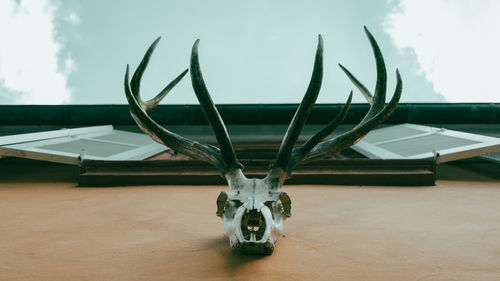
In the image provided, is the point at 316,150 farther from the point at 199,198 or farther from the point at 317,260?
the point at 199,198

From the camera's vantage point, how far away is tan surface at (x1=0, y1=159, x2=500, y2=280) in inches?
41.8

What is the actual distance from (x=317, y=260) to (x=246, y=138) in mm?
3481

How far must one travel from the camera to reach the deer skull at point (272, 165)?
3.70 feet

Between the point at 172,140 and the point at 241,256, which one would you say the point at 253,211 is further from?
the point at 172,140

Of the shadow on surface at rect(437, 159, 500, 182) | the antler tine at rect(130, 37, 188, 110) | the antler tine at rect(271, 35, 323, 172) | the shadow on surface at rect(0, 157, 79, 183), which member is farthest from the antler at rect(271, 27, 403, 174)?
the shadow on surface at rect(0, 157, 79, 183)

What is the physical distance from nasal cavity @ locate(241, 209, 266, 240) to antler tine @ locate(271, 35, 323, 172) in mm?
276

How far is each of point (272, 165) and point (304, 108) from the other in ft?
0.76

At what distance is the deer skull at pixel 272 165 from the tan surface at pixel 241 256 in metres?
0.09

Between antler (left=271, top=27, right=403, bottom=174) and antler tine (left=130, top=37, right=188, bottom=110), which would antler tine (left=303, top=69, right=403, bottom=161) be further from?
antler tine (left=130, top=37, right=188, bottom=110)

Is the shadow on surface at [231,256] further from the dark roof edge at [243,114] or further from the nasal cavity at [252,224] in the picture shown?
the dark roof edge at [243,114]

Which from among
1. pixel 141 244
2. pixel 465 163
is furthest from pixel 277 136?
pixel 141 244

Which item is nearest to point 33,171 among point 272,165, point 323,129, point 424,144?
point 272,165

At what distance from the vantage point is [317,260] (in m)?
1.14

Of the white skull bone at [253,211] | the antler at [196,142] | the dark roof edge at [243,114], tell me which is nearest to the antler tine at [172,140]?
the antler at [196,142]
